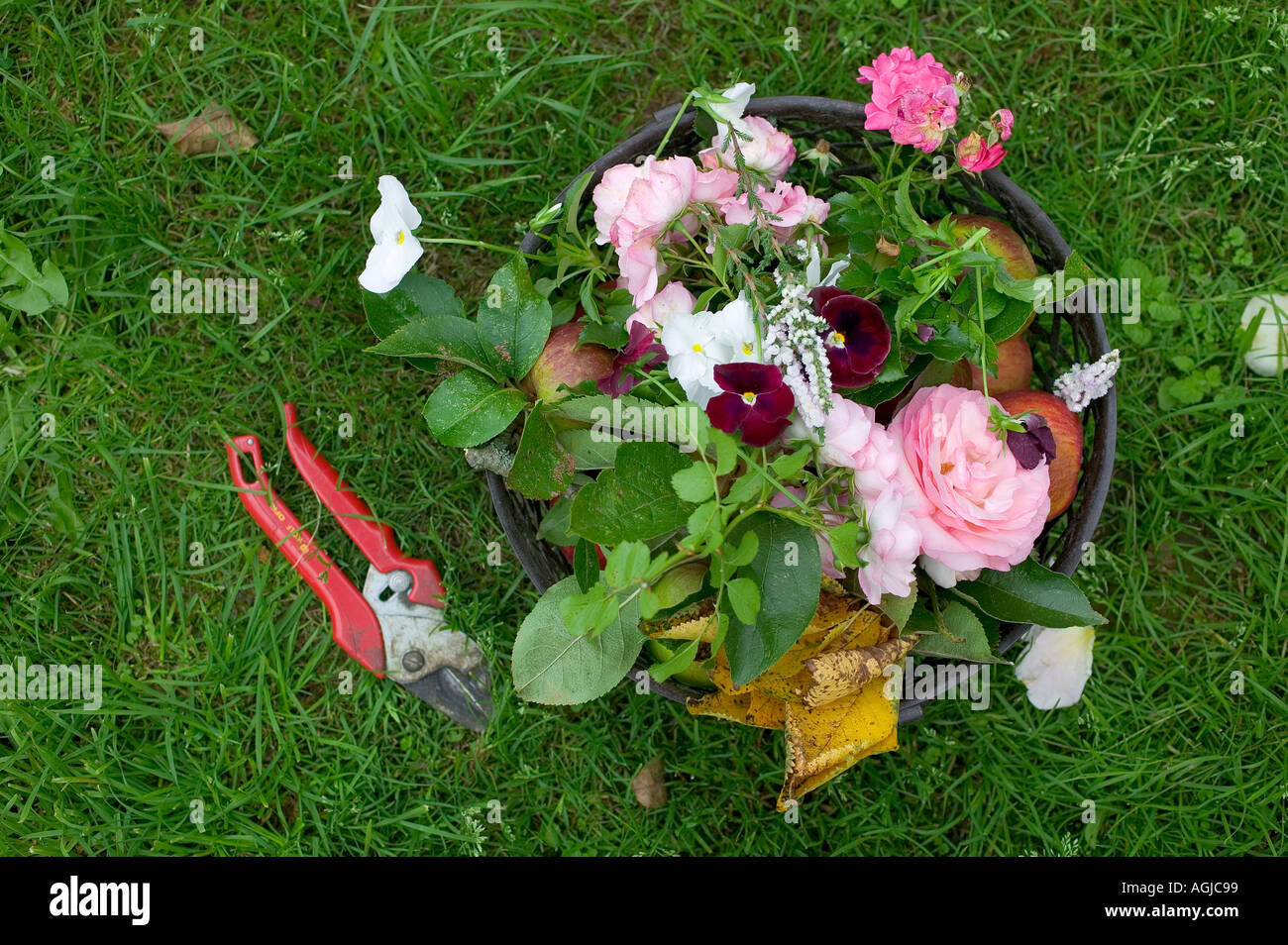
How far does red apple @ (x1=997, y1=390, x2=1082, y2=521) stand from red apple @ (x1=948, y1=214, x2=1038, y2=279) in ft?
0.52

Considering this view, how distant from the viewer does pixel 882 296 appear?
1.10 meters

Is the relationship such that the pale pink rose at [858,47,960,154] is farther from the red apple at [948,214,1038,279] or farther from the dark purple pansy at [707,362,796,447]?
the dark purple pansy at [707,362,796,447]

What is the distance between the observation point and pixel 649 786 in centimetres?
162

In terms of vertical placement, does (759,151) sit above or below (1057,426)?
above

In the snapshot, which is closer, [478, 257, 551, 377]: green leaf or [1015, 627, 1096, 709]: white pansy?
[478, 257, 551, 377]: green leaf

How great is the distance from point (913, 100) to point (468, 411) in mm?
590

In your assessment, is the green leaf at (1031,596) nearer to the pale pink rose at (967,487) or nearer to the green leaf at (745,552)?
the pale pink rose at (967,487)

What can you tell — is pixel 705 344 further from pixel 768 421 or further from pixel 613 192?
pixel 613 192

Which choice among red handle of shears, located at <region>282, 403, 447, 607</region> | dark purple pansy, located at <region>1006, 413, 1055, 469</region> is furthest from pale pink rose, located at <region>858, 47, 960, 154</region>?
red handle of shears, located at <region>282, 403, 447, 607</region>

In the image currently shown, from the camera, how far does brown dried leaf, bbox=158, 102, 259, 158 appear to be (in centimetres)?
167

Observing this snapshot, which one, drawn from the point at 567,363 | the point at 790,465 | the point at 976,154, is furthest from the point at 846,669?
the point at 976,154

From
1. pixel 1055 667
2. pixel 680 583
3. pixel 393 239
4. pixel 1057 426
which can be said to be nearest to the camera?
pixel 680 583
